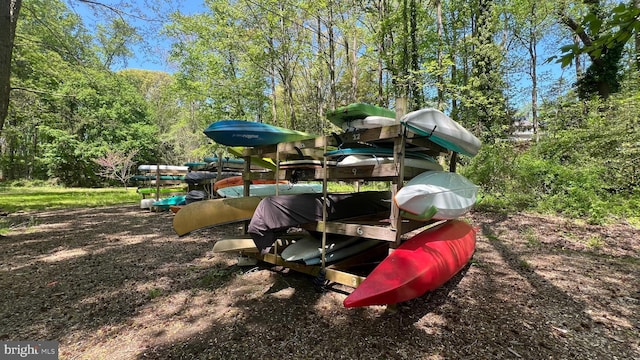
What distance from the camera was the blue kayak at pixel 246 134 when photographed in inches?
133

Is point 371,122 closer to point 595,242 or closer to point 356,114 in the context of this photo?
point 356,114

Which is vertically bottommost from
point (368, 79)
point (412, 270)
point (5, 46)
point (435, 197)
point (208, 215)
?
point (412, 270)

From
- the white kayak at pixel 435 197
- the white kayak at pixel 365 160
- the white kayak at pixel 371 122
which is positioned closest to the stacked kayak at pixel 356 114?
the white kayak at pixel 371 122

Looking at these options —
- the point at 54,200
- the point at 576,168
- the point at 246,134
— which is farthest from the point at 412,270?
the point at 54,200

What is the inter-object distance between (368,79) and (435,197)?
1833 cm

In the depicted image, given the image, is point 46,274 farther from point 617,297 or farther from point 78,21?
point 78,21

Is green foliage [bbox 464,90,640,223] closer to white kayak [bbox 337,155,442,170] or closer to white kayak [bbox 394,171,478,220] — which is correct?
white kayak [bbox 394,171,478,220]

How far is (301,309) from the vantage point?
9.15ft

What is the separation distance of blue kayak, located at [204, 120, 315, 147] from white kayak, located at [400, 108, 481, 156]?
138 centimetres

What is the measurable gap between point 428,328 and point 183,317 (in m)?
2.23

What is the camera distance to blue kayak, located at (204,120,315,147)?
339 centimetres

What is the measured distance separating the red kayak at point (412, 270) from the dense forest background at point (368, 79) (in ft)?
5.98

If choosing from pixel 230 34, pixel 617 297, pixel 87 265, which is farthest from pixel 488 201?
pixel 230 34

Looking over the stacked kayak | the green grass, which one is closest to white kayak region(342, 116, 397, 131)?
the stacked kayak
